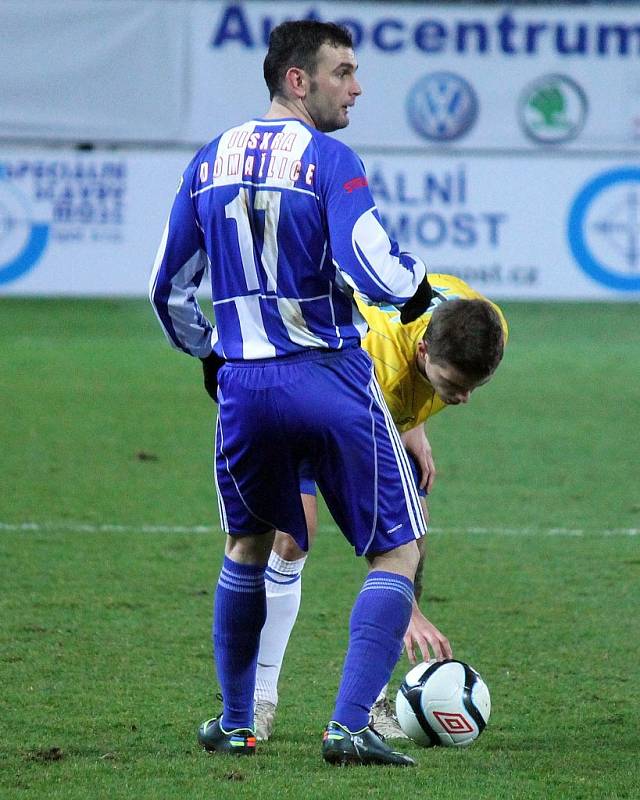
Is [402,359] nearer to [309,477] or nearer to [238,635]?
[309,477]

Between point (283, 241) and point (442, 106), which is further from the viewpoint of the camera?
point (442, 106)

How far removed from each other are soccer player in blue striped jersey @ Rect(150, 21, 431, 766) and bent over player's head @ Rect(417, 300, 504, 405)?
111 millimetres

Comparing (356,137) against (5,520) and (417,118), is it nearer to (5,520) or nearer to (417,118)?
(417,118)

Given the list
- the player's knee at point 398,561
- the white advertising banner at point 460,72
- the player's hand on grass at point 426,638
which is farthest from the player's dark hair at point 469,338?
the white advertising banner at point 460,72

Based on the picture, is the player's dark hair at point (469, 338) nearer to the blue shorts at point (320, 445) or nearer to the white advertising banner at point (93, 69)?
the blue shorts at point (320, 445)

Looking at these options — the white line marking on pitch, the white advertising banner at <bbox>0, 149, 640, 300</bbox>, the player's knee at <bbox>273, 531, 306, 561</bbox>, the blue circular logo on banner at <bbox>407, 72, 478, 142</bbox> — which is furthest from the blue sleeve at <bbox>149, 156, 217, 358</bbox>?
the blue circular logo on banner at <bbox>407, 72, 478, 142</bbox>

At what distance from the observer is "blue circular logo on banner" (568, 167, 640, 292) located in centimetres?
1475

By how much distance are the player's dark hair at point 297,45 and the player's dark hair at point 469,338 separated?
2.31ft

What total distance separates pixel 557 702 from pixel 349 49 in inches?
79.0

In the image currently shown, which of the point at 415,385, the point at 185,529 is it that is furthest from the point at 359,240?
the point at 185,529

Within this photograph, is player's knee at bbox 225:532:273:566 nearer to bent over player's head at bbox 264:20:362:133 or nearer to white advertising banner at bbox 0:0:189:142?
bent over player's head at bbox 264:20:362:133

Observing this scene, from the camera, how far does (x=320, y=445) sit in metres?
3.60

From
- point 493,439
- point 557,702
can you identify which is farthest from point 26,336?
point 557,702

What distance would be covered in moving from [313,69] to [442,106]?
12200 millimetres
